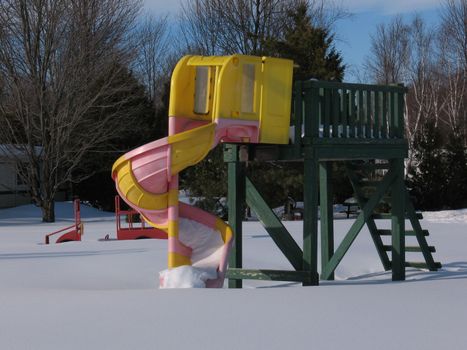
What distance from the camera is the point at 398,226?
8555mm

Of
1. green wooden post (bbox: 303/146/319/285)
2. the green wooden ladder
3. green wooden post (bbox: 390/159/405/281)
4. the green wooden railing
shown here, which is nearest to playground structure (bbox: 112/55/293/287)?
the green wooden railing

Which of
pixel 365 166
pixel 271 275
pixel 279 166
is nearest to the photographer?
pixel 271 275

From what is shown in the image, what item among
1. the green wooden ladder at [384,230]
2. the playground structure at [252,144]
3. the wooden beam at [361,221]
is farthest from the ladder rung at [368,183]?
the playground structure at [252,144]

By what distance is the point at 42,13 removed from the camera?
24062 mm

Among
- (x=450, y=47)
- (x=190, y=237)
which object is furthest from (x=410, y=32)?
(x=190, y=237)

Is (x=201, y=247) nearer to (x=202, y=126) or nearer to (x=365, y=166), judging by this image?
(x=202, y=126)

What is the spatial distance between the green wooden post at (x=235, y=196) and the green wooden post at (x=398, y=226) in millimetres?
2006

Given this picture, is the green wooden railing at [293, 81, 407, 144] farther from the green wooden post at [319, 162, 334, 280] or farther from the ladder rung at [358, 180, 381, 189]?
the green wooden post at [319, 162, 334, 280]

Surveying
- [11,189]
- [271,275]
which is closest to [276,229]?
[271,275]

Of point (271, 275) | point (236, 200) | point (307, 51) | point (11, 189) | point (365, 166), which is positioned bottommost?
point (271, 275)

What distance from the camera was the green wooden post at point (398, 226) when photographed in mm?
8562

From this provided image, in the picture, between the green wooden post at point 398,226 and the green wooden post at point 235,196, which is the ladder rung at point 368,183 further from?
the green wooden post at point 235,196

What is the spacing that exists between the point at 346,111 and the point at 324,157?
0.71 m

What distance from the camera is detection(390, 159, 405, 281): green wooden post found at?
8.56 meters
